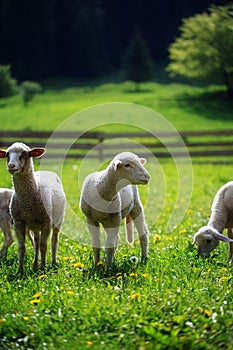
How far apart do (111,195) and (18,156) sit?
1143 mm

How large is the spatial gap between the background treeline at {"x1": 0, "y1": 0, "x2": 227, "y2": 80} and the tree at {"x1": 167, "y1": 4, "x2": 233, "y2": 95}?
21692 mm

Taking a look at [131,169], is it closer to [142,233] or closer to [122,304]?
[142,233]

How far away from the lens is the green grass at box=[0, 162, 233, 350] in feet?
14.8

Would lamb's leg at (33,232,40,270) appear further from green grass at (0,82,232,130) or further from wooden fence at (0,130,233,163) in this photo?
green grass at (0,82,232,130)

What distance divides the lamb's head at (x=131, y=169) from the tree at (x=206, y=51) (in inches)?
1062

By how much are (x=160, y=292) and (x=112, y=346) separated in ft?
3.10

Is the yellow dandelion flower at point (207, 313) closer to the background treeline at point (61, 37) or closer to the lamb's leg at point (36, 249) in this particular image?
the lamb's leg at point (36, 249)

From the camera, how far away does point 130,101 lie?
42.5 m

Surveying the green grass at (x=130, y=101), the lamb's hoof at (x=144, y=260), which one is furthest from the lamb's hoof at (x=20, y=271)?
the green grass at (x=130, y=101)

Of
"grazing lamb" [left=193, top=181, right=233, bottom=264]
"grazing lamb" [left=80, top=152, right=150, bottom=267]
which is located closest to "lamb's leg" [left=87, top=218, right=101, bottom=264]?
"grazing lamb" [left=80, top=152, right=150, bottom=267]

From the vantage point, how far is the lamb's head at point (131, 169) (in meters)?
6.05

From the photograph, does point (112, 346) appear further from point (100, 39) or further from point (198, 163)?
point (100, 39)

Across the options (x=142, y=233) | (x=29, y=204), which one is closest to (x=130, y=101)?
(x=142, y=233)

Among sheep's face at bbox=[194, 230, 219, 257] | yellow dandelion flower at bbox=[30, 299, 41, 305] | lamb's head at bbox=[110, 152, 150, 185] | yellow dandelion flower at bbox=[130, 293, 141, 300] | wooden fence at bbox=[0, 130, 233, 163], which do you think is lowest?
wooden fence at bbox=[0, 130, 233, 163]
